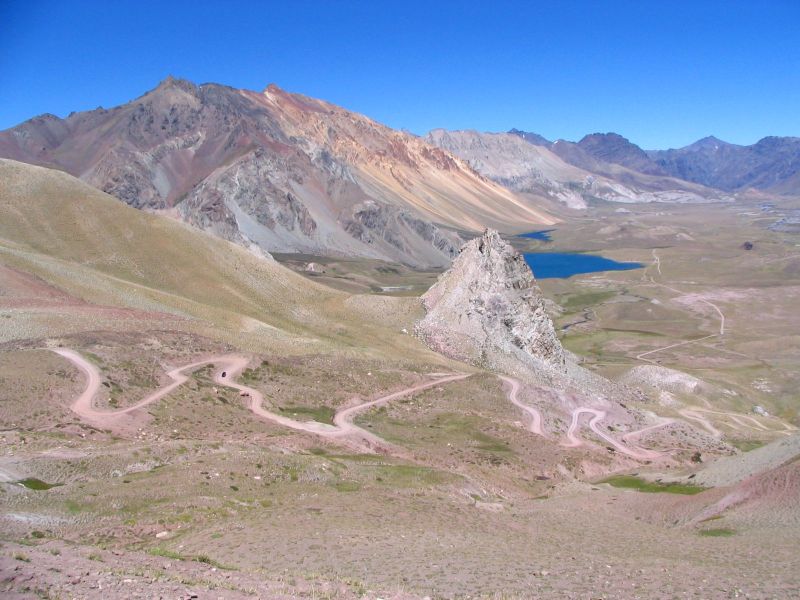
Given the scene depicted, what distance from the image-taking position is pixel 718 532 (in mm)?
32438

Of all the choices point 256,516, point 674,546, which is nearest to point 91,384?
point 256,516

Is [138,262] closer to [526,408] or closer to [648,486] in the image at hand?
[526,408]

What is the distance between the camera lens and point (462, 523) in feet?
107

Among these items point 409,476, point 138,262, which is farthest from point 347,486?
point 138,262

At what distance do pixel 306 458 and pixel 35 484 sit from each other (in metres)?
14.9

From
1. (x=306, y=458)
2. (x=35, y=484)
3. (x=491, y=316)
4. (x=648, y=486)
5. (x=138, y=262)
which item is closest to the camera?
(x=35, y=484)

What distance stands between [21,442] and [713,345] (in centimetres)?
15353

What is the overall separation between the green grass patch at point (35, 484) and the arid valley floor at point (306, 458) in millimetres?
169

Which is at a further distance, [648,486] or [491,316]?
[491,316]

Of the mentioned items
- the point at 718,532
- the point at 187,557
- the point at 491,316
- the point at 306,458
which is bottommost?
the point at 718,532

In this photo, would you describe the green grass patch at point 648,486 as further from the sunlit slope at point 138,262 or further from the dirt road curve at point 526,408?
the sunlit slope at point 138,262

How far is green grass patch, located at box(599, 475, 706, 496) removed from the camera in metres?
43.7

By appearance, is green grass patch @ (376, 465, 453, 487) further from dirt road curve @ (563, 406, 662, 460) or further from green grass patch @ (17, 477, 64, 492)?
dirt road curve @ (563, 406, 662, 460)

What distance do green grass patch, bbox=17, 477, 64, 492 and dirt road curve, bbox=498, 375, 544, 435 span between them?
41151mm
